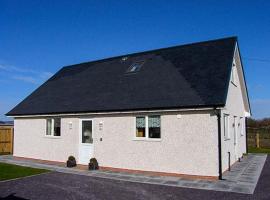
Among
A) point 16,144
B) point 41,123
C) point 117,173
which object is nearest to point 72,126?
point 41,123

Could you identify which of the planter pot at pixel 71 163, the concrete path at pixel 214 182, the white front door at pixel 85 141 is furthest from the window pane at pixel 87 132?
the concrete path at pixel 214 182

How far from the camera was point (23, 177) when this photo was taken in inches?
531

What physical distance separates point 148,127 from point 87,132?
420 centimetres

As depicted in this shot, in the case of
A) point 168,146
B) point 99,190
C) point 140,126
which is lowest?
point 99,190

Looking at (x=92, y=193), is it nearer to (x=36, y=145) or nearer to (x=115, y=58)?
(x=36, y=145)

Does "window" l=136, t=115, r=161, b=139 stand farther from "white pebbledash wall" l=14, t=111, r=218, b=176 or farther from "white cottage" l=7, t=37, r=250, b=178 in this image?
"white pebbledash wall" l=14, t=111, r=218, b=176

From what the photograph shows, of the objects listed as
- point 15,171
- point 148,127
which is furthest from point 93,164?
point 15,171

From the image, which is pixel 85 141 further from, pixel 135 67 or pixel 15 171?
pixel 135 67

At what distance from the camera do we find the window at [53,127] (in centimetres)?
1847

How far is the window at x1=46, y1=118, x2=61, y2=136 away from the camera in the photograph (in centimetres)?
1847

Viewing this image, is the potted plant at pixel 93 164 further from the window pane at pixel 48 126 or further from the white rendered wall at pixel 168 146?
the window pane at pixel 48 126

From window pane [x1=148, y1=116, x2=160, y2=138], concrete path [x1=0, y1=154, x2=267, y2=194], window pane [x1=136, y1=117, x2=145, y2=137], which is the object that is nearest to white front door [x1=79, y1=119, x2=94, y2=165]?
concrete path [x1=0, y1=154, x2=267, y2=194]

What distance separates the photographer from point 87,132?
17.0 metres

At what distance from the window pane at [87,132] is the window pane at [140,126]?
10.5 feet
